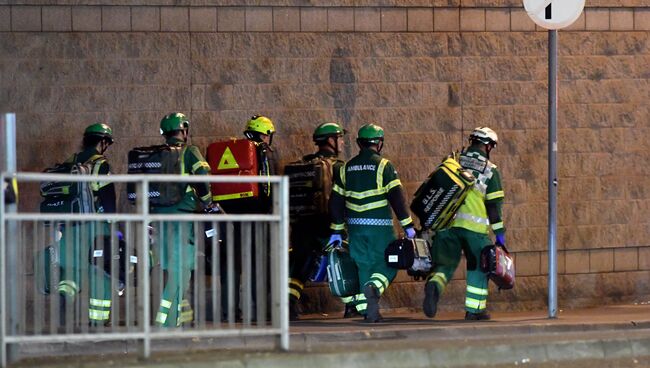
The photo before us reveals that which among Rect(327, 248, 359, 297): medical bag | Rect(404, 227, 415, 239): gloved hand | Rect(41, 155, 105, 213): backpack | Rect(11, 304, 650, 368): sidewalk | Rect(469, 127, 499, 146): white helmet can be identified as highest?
Rect(469, 127, 499, 146): white helmet

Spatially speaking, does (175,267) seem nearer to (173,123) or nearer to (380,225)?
(173,123)

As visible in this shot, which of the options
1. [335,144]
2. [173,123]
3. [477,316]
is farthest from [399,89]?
[173,123]

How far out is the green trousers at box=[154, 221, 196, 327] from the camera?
1055cm

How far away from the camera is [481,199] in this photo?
14.2 meters

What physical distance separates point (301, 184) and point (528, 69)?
302cm

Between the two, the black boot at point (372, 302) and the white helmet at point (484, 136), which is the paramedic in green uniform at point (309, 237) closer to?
the black boot at point (372, 302)

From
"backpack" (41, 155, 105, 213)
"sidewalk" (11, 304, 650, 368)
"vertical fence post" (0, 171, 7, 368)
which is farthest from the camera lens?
"backpack" (41, 155, 105, 213)

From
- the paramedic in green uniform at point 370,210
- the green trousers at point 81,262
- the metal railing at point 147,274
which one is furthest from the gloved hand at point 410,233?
the green trousers at point 81,262

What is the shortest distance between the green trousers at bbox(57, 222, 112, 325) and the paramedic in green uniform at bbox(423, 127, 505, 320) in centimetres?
434

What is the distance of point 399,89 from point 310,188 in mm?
1729

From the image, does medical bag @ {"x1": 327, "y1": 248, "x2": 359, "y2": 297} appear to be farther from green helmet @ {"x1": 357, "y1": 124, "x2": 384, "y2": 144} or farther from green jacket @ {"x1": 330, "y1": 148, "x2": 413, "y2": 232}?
green helmet @ {"x1": 357, "y1": 124, "x2": 384, "y2": 144}

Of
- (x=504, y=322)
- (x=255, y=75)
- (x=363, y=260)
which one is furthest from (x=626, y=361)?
(x=255, y=75)

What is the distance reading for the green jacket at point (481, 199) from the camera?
46.4ft

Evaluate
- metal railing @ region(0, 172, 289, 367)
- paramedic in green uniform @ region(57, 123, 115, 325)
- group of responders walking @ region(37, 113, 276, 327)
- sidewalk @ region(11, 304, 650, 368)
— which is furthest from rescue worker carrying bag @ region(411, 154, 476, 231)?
paramedic in green uniform @ region(57, 123, 115, 325)
